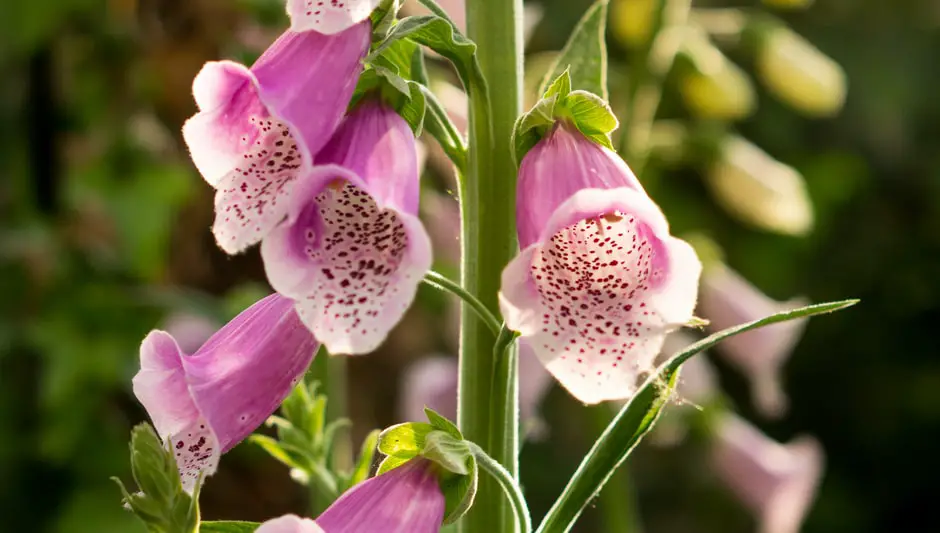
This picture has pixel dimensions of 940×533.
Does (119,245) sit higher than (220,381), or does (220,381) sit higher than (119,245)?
(220,381)

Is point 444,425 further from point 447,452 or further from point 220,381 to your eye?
point 220,381

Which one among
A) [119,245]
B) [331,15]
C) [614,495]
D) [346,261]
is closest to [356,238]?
[346,261]

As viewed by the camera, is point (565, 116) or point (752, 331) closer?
point (565, 116)

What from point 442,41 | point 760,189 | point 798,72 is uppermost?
point 442,41

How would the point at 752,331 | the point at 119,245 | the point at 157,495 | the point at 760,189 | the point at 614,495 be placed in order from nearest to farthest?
the point at 157,495 < the point at 614,495 < the point at 760,189 < the point at 752,331 < the point at 119,245

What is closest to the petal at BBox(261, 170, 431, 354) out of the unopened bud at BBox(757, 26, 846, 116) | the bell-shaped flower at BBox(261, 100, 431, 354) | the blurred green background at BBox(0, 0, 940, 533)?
the bell-shaped flower at BBox(261, 100, 431, 354)

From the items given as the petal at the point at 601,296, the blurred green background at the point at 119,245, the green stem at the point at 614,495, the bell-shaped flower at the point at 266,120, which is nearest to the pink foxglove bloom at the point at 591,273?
the petal at the point at 601,296

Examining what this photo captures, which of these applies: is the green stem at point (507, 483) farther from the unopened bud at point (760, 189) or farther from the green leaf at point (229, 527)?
the unopened bud at point (760, 189)
